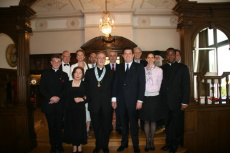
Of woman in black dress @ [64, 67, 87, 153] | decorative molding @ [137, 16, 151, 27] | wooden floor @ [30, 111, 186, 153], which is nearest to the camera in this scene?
woman in black dress @ [64, 67, 87, 153]

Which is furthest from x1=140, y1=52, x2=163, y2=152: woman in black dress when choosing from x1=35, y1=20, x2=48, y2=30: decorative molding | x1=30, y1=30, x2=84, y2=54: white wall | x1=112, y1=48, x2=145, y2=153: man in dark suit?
x1=35, y1=20, x2=48, y2=30: decorative molding

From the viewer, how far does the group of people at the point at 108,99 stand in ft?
10.1

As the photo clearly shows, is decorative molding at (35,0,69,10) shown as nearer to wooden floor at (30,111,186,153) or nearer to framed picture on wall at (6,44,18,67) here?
framed picture on wall at (6,44,18,67)

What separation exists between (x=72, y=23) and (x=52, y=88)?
19.0 ft

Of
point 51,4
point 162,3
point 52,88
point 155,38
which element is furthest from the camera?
point 155,38

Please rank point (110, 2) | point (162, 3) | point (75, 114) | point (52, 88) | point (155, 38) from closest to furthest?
point (75, 114) → point (52, 88) → point (110, 2) → point (162, 3) → point (155, 38)

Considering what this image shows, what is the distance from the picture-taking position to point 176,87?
3.27 meters

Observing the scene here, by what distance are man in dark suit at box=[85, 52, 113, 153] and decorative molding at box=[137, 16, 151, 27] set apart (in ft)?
18.6

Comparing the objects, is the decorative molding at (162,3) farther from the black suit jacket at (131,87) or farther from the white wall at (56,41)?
the black suit jacket at (131,87)

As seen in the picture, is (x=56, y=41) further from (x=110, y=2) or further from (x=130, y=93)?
(x=130, y=93)

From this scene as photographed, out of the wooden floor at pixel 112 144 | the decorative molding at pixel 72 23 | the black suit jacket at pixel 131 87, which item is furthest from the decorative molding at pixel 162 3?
the wooden floor at pixel 112 144

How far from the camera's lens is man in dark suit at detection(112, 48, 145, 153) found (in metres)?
3.10

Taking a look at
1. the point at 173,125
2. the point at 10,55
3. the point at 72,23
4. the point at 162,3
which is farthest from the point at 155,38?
the point at 10,55

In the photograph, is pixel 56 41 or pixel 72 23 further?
pixel 56 41
